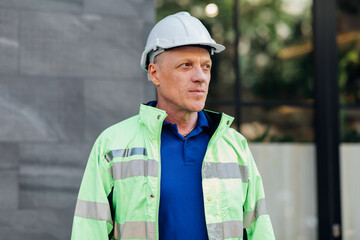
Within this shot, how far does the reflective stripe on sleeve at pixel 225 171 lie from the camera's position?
2689mm

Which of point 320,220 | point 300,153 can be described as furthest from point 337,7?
point 320,220

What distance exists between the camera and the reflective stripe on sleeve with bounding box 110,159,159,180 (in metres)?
2.65

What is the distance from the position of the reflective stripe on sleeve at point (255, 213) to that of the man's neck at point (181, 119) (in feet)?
1.74

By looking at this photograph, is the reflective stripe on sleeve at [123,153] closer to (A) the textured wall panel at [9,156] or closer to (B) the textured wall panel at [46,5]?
(A) the textured wall panel at [9,156]

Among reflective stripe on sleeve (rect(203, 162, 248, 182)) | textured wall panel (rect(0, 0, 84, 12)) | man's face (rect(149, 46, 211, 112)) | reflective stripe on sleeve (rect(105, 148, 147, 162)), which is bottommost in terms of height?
reflective stripe on sleeve (rect(203, 162, 248, 182))

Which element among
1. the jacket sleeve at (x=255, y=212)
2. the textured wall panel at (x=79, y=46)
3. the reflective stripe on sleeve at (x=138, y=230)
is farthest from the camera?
the textured wall panel at (x=79, y=46)

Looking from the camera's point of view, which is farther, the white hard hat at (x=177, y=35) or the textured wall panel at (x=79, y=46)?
the textured wall panel at (x=79, y=46)

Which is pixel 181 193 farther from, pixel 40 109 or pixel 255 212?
A: pixel 40 109

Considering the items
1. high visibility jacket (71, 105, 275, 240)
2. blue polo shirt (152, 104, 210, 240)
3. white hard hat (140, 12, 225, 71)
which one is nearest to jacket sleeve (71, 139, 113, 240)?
high visibility jacket (71, 105, 275, 240)

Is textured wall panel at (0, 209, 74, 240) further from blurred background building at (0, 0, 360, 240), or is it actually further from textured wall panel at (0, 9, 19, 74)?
textured wall panel at (0, 9, 19, 74)

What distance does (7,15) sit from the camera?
184 inches

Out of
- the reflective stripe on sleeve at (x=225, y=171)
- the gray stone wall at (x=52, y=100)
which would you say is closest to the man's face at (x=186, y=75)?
the reflective stripe on sleeve at (x=225, y=171)

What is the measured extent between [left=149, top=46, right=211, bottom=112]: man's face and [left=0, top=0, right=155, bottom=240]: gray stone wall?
2120mm

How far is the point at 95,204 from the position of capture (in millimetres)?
2646
